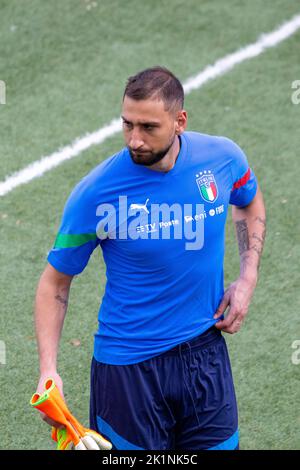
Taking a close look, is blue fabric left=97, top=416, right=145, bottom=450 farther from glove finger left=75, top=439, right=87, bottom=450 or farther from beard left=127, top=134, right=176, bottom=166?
beard left=127, top=134, right=176, bottom=166

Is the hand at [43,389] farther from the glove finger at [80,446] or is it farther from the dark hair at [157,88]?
the dark hair at [157,88]

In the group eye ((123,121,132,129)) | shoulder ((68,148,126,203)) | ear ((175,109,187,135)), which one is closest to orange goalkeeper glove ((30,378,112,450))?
shoulder ((68,148,126,203))

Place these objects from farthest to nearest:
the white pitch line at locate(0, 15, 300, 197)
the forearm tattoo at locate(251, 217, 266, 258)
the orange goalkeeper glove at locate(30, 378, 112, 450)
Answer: the white pitch line at locate(0, 15, 300, 197)
the forearm tattoo at locate(251, 217, 266, 258)
the orange goalkeeper glove at locate(30, 378, 112, 450)

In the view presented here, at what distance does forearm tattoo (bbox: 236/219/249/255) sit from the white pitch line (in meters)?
3.20

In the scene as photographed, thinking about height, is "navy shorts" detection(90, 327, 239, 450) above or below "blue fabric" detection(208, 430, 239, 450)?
above

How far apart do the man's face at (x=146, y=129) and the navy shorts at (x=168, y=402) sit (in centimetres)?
89

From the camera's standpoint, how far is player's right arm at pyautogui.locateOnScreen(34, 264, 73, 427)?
4340mm

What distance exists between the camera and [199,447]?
4.59 metres

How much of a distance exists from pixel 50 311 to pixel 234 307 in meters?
0.85

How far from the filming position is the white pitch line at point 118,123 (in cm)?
Answer: 805

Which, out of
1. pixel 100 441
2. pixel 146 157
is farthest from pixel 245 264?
pixel 100 441

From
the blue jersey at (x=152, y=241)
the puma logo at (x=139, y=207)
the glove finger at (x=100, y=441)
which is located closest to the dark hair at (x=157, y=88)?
the blue jersey at (x=152, y=241)

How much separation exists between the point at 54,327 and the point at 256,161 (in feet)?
13.8
